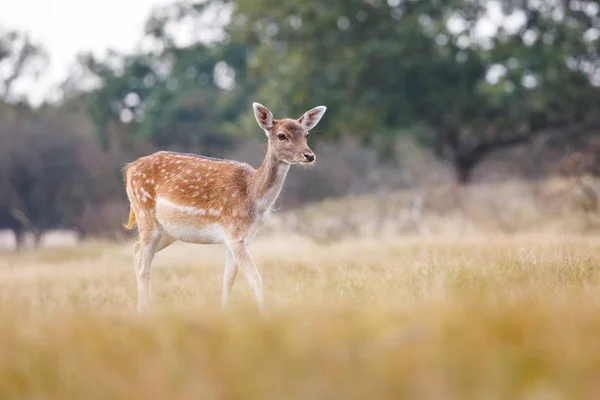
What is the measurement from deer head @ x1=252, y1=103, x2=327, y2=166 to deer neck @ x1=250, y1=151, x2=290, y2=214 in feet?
0.26

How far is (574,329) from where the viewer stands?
357 cm

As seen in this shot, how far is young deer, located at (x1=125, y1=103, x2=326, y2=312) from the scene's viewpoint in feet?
26.9

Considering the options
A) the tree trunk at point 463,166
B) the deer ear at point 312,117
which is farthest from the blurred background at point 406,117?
the deer ear at point 312,117

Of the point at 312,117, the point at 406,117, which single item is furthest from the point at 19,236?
the point at 312,117

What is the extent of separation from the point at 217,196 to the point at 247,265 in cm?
106

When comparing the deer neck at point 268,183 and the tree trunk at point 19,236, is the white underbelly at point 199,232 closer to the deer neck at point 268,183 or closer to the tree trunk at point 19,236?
the deer neck at point 268,183

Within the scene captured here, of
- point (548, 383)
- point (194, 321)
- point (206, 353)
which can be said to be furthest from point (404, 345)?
point (194, 321)

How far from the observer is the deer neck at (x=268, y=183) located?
8.27 m

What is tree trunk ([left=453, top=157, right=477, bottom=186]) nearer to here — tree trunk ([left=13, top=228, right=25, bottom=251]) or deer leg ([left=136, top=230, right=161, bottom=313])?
tree trunk ([left=13, top=228, right=25, bottom=251])

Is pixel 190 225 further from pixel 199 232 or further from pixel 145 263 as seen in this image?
pixel 145 263

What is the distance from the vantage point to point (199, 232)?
8.41 m

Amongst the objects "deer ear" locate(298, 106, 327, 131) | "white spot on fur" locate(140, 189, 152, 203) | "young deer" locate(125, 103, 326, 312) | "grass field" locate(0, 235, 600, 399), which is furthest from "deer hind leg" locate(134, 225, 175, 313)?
"grass field" locate(0, 235, 600, 399)

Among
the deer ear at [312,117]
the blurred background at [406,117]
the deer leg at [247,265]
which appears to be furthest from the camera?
the blurred background at [406,117]

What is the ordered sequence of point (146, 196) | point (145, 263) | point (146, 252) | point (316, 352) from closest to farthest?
1. point (316, 352)
2. point (145, 263)
3. point (146, 252)
4. point (146, 196)
